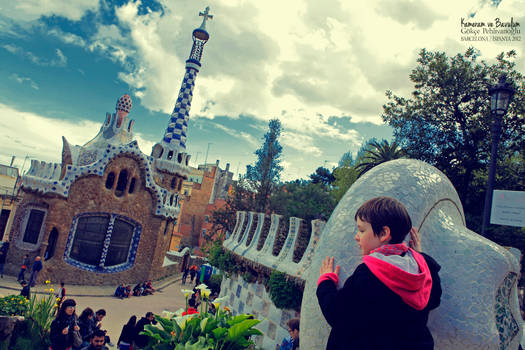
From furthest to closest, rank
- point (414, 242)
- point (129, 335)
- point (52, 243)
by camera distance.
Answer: point (52, 243), point (129, 335), point (414, 242)

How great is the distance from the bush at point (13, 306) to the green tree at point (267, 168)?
70.3ft

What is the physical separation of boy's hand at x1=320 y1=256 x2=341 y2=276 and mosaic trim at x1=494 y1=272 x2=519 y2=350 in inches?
51.9

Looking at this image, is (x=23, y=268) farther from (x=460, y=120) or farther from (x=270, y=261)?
(x=460, y=120)

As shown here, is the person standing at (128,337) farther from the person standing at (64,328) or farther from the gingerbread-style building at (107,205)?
the gingerbread-style building at (107,205)

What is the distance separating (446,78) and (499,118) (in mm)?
10262

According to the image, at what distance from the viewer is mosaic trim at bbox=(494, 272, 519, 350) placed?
269 cm

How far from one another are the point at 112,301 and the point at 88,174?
20.5 ft

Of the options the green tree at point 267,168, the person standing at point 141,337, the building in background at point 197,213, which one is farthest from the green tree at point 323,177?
the person standing at point 141,337

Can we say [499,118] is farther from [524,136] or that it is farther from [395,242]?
[524,136]

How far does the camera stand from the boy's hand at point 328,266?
2.62m

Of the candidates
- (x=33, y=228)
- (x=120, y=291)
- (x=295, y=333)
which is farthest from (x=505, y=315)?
(x=33, y=228)

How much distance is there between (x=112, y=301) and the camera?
48.3ft

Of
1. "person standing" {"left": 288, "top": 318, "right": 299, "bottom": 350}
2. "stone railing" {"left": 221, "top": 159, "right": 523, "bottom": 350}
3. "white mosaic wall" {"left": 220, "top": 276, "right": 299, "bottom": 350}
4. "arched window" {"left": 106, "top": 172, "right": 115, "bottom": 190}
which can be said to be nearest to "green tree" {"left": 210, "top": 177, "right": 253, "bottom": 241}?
"arched window" {"left": 106, "top": 172, "right": 115, "bottom": 190}

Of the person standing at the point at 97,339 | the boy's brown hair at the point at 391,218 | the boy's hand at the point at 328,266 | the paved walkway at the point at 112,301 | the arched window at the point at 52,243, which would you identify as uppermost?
the boy's brown hair at the point at 391,218
